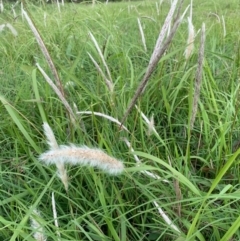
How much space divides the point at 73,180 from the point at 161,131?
0.28 metres

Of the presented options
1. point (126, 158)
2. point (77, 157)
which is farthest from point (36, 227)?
point (126, 158)

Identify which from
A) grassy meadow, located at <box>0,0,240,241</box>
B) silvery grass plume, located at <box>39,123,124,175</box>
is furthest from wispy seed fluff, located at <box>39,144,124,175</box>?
grassy meadow, located at <box>0,0,240,241</box>

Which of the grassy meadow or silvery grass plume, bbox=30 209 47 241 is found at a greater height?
silvery grass plume, bbox=30 209 47 241

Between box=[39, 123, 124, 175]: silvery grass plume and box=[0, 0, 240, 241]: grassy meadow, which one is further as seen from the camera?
box=[0, 0, 240, 241]: grassy meadow

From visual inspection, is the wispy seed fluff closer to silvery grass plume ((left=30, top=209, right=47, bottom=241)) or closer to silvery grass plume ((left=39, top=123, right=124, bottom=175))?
silvery grass plume ((left=39, top=123, right=124, bottom=175))

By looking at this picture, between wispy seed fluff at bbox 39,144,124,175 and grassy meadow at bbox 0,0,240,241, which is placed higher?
wispy seed fluff at bbox 39,144,124,175

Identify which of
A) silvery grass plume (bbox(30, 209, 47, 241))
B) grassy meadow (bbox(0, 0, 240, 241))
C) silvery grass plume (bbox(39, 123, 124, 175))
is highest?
silvery grass plume (bbox(39, 123, 124, 175))

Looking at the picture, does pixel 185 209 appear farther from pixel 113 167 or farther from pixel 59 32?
pixel 59 32

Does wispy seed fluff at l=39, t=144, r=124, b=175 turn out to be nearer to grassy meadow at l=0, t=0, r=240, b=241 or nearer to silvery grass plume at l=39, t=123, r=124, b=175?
silvery grass plume at l=39, t=123, r=124, b=175

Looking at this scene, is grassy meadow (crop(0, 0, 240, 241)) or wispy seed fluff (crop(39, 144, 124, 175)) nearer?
wispy seed fluff (crop(39, 144, 124, 175))

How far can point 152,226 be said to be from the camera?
2.10 feet

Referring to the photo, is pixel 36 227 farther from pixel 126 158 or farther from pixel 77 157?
pixel 126 158

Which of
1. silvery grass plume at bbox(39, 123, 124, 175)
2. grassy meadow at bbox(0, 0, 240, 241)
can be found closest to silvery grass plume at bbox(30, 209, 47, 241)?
grassy meadow at bbox(0, 0, 240, 241)

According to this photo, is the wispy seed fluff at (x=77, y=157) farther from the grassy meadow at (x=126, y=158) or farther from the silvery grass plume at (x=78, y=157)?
the grassy meadow at (x=126, y=158)
